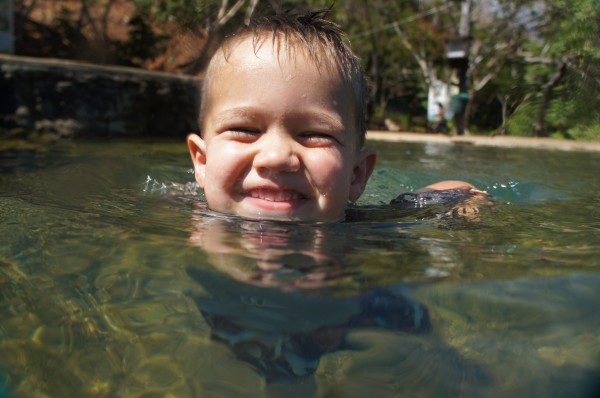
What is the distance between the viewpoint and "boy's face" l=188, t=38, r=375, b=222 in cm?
191

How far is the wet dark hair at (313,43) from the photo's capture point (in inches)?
84.0

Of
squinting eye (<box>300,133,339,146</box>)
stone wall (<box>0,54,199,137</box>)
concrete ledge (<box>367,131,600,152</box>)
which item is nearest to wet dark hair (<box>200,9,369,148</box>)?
squinting eye (<box>300,133,339,146</box>)

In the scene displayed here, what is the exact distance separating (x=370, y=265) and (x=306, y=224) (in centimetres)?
61

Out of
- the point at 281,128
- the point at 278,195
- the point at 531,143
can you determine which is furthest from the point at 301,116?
the point at 531,143

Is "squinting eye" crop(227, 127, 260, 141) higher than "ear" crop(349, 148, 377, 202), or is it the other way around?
"squinting eye" crop(227, 127, 260, 141)

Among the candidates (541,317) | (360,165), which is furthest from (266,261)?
(360,165)

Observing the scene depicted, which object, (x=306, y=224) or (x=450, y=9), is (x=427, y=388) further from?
(x=450, y=9)

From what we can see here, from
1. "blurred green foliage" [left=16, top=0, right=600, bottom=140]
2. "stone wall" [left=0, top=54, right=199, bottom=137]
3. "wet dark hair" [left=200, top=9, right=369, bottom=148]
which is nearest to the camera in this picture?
"wet dark hair" [left=200, top=9, right=369, bottom=148]

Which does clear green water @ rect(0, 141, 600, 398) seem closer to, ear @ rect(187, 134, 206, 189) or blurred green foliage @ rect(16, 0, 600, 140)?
ear @ rect(187, 134, 206, 189)

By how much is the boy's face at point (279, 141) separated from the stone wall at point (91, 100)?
471 centimetres

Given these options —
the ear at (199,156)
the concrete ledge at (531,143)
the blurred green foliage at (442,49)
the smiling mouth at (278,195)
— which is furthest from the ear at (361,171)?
the concrete ledge at (531,143)

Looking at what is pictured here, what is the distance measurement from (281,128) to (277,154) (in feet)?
0.43

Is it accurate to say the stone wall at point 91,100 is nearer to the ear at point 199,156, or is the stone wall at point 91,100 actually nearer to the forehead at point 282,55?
the ear at point 199,156

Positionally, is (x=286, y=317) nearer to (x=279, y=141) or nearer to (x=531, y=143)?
(x=279, y=141)
